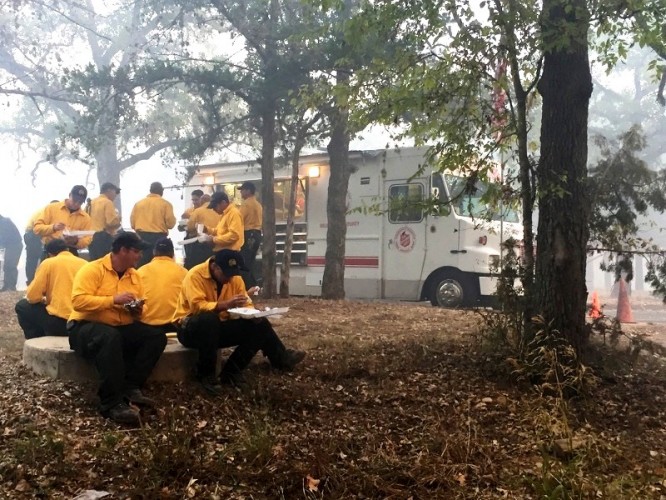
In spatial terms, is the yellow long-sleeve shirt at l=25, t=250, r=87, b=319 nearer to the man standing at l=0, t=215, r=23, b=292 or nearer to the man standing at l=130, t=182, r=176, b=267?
the man standing at l=130, t=182, r=176, b=267

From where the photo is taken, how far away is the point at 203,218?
9.16 metres

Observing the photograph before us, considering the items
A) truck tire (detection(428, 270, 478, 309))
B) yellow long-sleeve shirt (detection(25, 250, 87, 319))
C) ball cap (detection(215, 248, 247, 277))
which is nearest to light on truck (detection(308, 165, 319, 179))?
truck tire (detection(428, 270, 478, 309))

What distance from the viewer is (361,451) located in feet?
13.5

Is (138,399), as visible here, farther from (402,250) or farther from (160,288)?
(402,250)

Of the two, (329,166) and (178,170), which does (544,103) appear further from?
(178,170)

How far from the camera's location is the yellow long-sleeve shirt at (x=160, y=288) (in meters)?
4.95

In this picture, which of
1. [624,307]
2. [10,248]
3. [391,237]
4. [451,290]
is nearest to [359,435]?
[451,290]

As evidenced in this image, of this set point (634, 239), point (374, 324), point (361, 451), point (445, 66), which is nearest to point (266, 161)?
point (374, 324)

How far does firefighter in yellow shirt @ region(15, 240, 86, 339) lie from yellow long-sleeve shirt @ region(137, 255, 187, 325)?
33.0 inches

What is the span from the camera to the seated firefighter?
489 centimetres

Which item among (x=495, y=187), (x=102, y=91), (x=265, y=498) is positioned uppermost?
(x=102, y=91)

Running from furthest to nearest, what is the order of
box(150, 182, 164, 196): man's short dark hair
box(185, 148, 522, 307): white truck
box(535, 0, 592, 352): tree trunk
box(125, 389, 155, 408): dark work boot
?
box(185, 148, 522, 307): white truck < box(150, 182, 164, 196): man's short dark hair < box(535, 0, 592, 352): tree trunk < box(125, 389, 155, 408): dark work boot

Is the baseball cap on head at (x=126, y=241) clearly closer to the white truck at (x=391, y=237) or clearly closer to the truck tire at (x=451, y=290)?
the white truck at (x=391, y=237)

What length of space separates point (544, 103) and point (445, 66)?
3.04 ft
